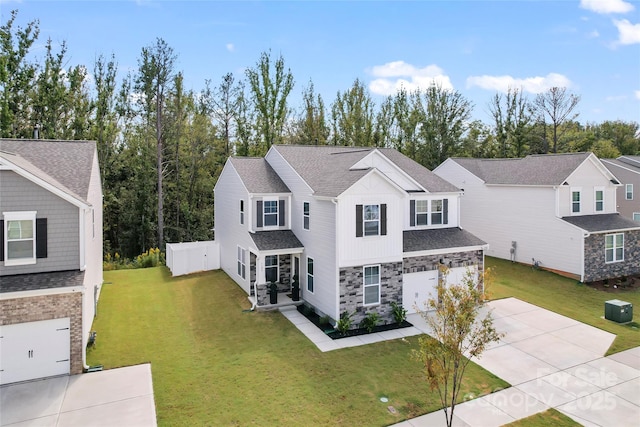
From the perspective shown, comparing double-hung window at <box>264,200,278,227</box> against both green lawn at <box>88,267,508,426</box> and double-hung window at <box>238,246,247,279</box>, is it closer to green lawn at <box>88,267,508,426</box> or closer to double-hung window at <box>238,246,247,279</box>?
double-hung window at <box>238,246,247,279</box>

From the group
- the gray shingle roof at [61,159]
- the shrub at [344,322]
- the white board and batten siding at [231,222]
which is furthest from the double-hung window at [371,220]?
the gray shingle roof at [61,159]

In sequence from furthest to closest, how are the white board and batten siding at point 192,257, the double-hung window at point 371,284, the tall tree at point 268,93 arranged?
the tall tree at point 268,93, the white board and batten siding at point 192,257, the double-hung window at point 371,284

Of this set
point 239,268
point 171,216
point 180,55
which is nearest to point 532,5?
point 239,268

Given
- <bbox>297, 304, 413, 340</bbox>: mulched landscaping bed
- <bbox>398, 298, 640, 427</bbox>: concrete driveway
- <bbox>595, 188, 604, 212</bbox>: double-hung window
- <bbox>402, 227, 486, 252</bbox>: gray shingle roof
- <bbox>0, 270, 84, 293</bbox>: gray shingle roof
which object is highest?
<bbox>595, 188, 604, 212</bbox>: double-hung window

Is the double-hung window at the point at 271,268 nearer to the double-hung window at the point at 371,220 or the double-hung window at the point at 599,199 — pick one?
the double-hung window at the point at 371,220

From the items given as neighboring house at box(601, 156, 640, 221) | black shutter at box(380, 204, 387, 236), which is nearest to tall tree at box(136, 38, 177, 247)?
black shutter at box(380, 204, 387, 236)

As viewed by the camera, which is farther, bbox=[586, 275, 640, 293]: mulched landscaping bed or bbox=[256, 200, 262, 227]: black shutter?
bbox=[586, 275, 640, 293]: mulched landscaping bed

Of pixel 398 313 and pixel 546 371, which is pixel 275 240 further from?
pixel 546 371
